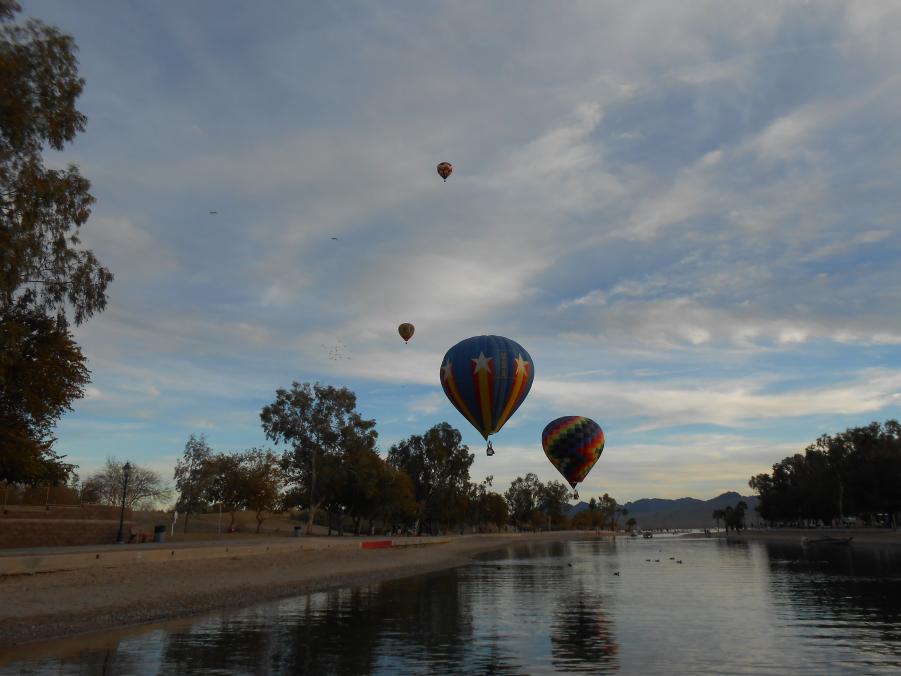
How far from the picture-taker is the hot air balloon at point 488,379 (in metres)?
44.2

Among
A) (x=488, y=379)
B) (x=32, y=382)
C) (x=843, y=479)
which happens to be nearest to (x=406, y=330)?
(x=488, y=379)

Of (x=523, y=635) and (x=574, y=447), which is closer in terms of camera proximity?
(x=523, y=635)

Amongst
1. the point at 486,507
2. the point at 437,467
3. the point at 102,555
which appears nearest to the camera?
the point at 102,555

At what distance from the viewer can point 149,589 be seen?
26484 millimetres

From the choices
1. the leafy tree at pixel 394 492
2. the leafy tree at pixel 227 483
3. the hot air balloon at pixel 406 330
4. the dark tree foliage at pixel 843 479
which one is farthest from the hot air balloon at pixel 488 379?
the dark tree foliage at pixel 843 479

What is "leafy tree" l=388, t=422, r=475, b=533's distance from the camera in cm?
10800

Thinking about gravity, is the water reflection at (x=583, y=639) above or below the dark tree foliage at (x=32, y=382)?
below

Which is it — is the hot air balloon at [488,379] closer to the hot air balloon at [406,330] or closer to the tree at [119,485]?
the hot air balloon at [406,330]

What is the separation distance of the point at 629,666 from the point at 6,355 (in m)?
22.7

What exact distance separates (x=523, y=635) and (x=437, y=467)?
88978 mm

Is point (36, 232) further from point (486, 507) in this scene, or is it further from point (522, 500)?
point (522, 500)

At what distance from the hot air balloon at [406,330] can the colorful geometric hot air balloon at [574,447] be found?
18641 mm

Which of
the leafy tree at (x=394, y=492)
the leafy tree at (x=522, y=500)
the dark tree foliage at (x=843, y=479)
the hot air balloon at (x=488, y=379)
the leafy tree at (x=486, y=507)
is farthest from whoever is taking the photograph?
the leafy tree at (x=522, y=500)

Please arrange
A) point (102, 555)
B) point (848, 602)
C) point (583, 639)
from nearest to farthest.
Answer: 1. point (583, 639)
2. point (848, 602)
3. point (102, 555)
